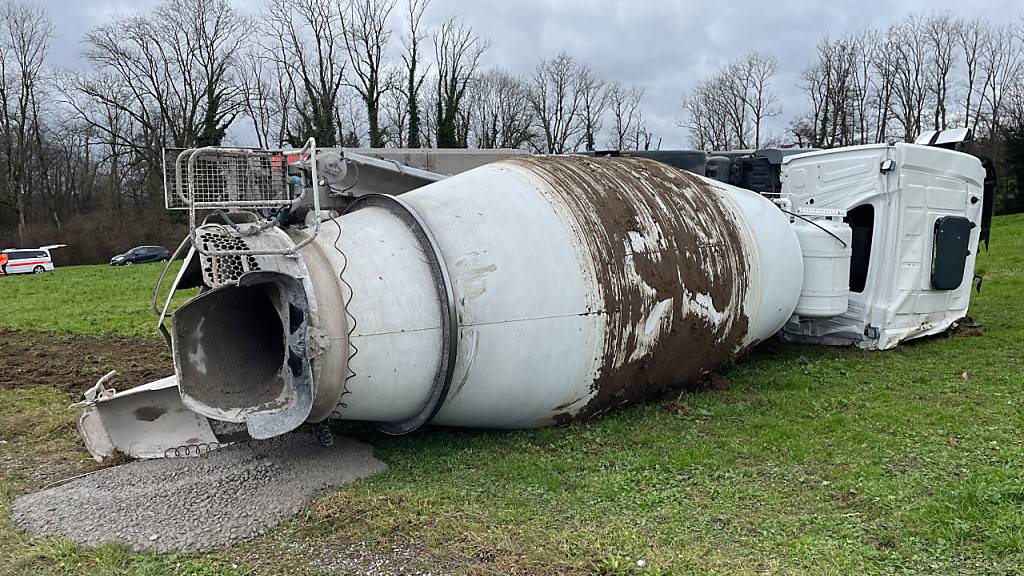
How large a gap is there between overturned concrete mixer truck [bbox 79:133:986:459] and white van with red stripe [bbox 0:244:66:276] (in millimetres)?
25807

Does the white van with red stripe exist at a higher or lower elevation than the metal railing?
lower

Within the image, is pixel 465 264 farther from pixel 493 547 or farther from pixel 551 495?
pixel 493 547

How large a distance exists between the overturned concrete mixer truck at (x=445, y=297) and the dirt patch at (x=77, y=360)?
113 inches

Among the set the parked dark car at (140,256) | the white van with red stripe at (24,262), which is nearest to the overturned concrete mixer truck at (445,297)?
the white van with red stripe at (24,262)

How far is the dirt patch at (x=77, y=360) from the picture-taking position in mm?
7387

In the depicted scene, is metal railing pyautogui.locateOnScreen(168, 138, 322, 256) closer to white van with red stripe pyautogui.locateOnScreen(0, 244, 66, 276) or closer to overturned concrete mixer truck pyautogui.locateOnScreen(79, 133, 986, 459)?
overturned concrete mixer truck pyautogui.locateOnScreen(79, 133, 986, 459)

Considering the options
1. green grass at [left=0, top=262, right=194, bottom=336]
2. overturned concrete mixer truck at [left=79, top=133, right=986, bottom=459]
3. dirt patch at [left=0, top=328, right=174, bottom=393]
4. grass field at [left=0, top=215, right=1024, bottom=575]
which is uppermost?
overturned concrete mixer truck at [left=79, top=133, right=986, bottom=459]

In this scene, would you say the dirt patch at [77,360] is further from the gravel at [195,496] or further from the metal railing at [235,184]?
the metal railing at [235,184]

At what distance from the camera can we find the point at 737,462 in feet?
14.3

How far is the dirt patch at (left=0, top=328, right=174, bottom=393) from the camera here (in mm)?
7387

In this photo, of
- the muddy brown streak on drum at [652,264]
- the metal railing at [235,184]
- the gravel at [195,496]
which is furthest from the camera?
the muddy brown streak on drum at [652,264]

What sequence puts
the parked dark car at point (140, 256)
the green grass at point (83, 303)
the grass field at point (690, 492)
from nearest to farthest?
the grass field at point (690, 492), the green grass at point (83, 303), the parked dark car at point (140, 256)

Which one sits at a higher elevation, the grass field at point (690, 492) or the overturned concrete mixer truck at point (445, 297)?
the overturned concrete mixer truck at point (445, 297)

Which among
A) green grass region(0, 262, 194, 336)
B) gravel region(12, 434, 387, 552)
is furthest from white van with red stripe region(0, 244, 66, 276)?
gravel region(12, 434, 387, 552)
